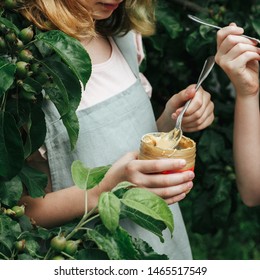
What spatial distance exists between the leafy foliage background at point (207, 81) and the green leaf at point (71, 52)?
881 millimetres

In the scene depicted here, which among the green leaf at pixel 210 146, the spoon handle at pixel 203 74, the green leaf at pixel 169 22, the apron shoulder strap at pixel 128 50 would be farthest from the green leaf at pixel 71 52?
the green leaf at pixel 210 146

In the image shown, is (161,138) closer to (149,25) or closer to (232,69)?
(232,69)

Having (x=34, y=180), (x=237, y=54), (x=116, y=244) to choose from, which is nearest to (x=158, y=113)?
(x=237, y=54)

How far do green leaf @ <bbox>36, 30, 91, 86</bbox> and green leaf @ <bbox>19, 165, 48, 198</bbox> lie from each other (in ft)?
0.96

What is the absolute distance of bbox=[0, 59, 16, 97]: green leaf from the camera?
1007 mm

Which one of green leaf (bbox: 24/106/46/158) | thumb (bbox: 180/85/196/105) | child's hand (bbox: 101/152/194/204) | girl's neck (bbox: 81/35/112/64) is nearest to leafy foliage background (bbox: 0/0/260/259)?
green leaf (bbox: 24/106/46/158)

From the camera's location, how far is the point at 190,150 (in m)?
1.15

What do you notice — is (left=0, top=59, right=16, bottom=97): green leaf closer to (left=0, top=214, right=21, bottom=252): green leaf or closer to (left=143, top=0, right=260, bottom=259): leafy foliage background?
(left=0, top=214, right=21, bottom=252): green leaf

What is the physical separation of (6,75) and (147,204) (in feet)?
1.09

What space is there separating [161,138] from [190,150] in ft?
0.37

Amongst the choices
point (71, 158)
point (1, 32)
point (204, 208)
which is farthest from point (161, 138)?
point (204, 208)

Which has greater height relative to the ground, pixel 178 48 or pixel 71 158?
pixel 71 158

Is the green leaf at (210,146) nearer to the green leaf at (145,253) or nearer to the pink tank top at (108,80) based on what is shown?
the pink tank top at (108,80)
